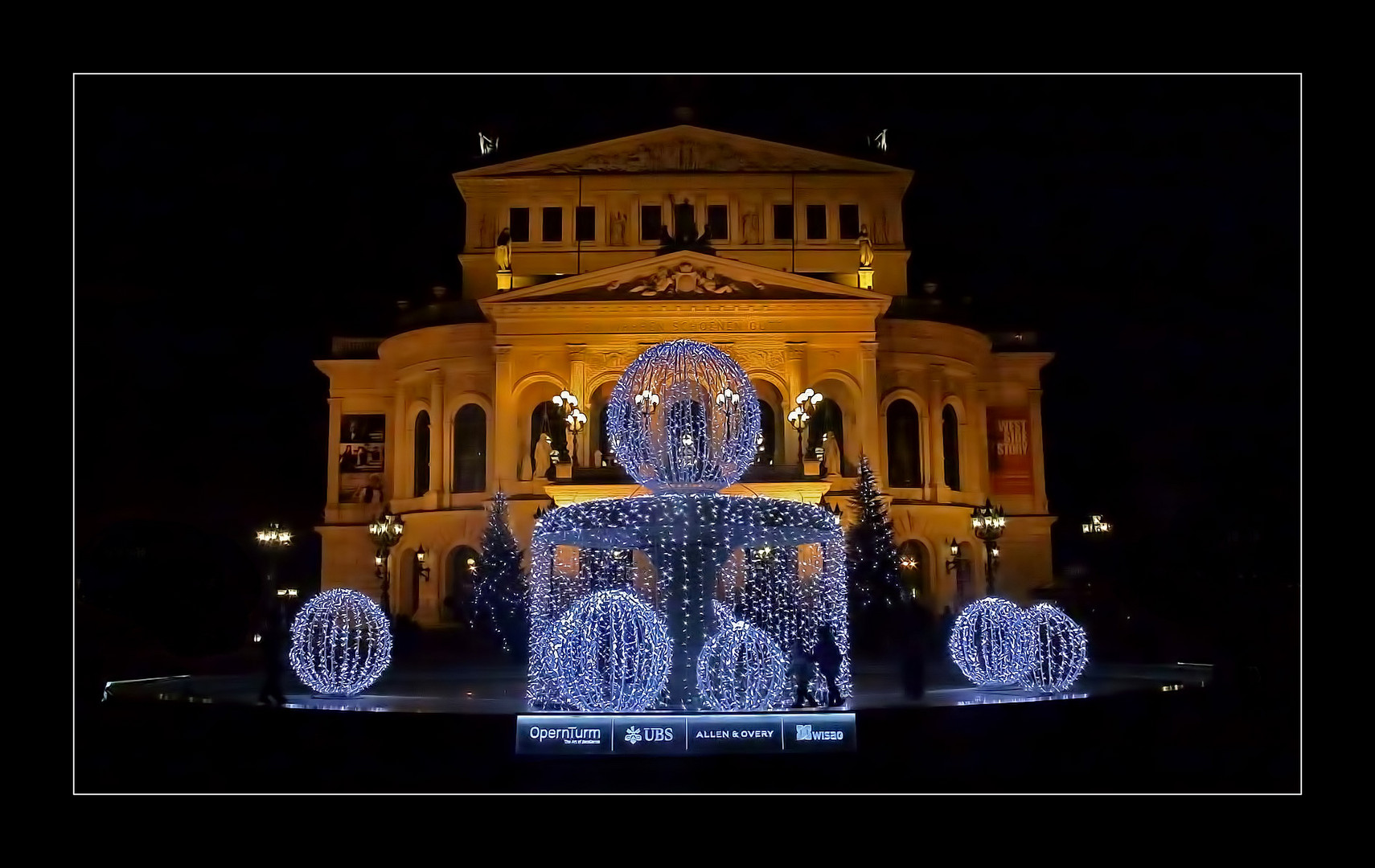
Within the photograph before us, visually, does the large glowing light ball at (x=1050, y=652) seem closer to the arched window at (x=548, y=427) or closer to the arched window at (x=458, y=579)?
the arched window at (x=458, y=579)

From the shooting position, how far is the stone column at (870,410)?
3200cm

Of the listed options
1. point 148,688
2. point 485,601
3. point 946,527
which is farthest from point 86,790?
point 946,527

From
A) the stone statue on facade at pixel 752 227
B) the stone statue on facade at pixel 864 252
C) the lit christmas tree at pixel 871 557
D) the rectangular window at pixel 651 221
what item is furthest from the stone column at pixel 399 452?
the stone statue on facade at pixel 864 252

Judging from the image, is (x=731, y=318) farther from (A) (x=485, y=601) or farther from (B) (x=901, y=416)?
(A) (x=485, y=601)

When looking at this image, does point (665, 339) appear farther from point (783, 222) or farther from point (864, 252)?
point (783, 222)

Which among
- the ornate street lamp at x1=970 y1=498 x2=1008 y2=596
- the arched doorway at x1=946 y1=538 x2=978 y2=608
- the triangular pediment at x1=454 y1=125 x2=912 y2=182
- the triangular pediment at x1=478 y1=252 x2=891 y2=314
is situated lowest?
the arched doorway at x1=946 y1=538 x2=978 y2=608

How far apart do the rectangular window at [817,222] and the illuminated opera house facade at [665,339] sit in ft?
0.17

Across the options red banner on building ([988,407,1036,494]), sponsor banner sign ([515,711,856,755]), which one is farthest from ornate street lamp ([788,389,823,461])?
sponsor banner sign ([515,711,856,755])

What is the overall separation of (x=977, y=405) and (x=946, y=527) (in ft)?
13.1

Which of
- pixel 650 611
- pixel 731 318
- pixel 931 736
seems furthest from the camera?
pixel 731 318

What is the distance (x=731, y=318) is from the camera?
32.1m

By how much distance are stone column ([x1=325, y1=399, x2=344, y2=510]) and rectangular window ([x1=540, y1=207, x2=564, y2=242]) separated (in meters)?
7.46

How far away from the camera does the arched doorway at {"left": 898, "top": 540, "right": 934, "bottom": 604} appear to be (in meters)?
31.7

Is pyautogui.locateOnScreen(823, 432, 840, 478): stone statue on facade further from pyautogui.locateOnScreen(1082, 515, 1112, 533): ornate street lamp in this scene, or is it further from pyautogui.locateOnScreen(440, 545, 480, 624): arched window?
pyautogui.locateOnScreen(440, 545, 480, 624): arched window
